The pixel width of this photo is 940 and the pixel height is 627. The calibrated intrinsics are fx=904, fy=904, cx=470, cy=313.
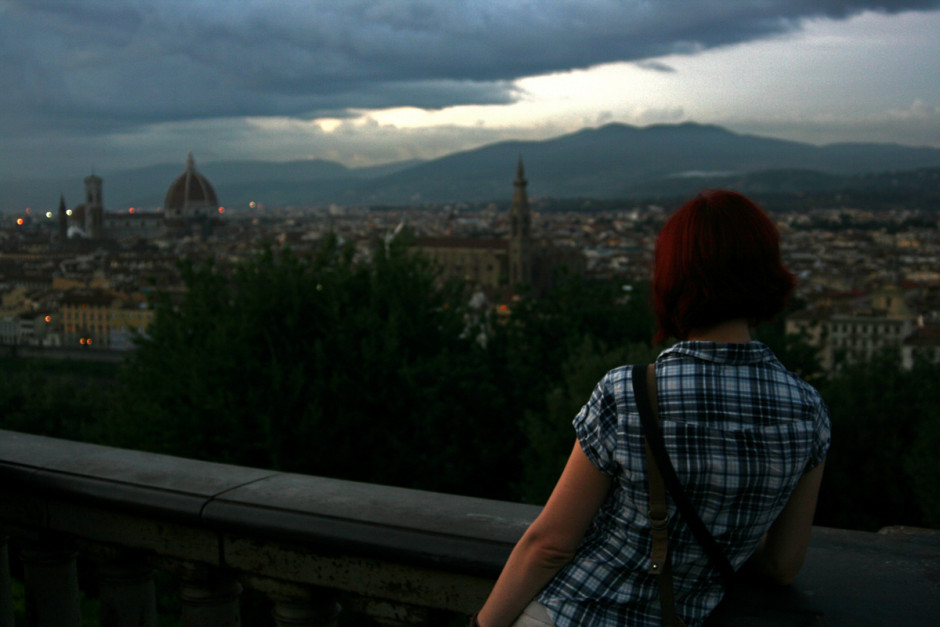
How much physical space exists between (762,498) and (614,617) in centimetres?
24

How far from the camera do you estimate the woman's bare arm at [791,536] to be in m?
1.21

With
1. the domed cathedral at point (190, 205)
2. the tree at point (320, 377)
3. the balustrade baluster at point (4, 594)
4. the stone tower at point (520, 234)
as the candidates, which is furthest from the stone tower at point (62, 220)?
the balustrade baluster at point (4, 594)

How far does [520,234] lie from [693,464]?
217 ft

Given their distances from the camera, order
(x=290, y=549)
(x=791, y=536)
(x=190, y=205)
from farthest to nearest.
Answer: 1. (x=190, y=205)
2. (x=290, y=549)
3. (x=791, y=536)

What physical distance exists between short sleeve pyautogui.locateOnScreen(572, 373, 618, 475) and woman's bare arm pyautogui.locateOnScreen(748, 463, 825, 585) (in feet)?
0.95

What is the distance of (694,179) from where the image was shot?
181500mm

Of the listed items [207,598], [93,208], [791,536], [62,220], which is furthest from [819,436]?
[93,208]

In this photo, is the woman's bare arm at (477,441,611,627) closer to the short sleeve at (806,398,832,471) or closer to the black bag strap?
the black bag strap

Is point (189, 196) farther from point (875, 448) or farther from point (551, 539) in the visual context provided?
point (551, 539)

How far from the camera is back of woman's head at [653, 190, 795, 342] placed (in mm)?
1139

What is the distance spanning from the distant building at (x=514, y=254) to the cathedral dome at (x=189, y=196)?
56.2 meters

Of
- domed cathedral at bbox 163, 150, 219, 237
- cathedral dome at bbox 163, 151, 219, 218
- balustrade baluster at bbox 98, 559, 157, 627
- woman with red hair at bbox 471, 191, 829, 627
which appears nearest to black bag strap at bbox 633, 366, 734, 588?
woman with red hair at bbox 471, 191, 829, 627

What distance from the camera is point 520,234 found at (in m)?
66.8

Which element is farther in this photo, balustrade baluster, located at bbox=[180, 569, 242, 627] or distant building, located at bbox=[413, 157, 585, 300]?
distant building, located at bbox=[413, 157, 585, 300]
